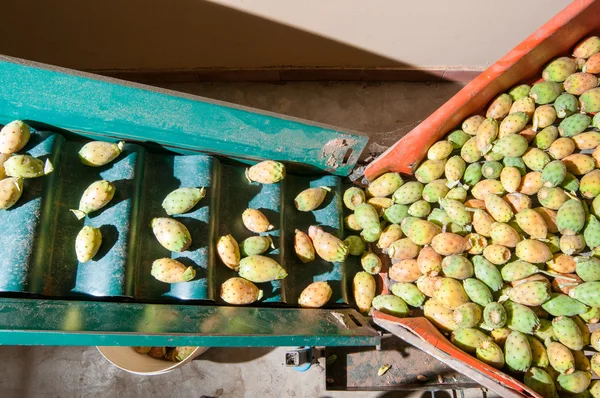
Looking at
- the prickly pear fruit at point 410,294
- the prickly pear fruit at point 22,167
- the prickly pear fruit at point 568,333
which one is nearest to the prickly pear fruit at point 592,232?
the prickly pear fruit at point 568,333

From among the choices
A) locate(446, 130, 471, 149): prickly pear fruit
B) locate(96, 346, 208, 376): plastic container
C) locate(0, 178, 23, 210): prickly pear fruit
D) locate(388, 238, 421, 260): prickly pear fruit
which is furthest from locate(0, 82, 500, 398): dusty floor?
locate(0, 178, 23, 210): prickly pear fruit

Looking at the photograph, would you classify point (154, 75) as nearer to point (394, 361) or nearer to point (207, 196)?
point (207, 196)

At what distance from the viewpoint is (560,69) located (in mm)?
1771

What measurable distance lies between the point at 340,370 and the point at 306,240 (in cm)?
69

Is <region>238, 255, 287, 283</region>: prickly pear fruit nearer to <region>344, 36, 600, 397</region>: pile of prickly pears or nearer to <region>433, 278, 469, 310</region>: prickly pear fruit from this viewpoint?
<region>344, 36, 600, 397</region>: pile of prickly pears

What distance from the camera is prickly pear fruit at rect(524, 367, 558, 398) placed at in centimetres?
147

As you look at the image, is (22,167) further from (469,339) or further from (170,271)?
(469,339)

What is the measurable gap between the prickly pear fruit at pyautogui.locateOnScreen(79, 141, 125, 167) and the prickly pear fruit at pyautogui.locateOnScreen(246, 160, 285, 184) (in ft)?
1.58

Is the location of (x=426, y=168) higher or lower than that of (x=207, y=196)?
higher

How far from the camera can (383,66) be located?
2.56 metres

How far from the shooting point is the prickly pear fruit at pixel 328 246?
164cm

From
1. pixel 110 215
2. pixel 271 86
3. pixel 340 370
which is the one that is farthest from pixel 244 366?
pixel 271 86

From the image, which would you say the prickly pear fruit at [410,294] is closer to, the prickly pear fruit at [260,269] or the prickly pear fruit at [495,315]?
the prickly pear fruit at [495,315]

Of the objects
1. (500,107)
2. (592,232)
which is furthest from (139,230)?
(592,232)
